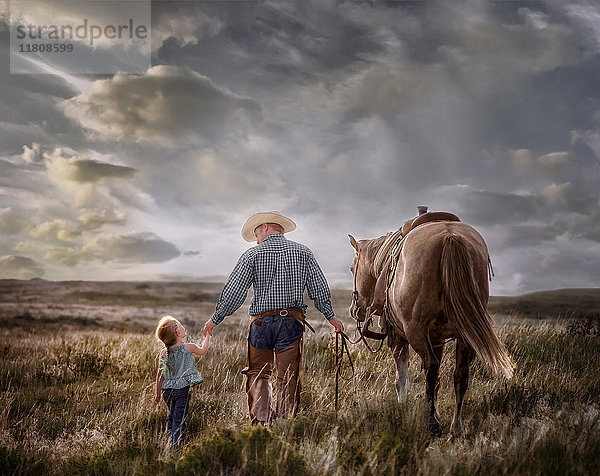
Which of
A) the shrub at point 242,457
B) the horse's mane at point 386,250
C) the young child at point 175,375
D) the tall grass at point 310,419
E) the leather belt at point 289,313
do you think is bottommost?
the tall grass at point 310,419

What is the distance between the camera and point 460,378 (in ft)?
17.1

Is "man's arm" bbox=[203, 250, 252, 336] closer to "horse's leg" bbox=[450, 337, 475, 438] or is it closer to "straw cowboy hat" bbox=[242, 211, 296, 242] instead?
"straw cowboy hat" bbox=[242, 211, 296, 242]

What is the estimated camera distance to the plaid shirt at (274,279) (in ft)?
18.0

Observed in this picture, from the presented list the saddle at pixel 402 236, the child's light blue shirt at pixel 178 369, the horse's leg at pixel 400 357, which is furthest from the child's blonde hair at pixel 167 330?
the horse's leg at pixel 400 357

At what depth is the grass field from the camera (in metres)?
3.81

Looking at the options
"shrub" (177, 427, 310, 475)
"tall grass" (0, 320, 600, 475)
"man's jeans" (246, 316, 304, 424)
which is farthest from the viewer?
"man's jeans" (246, 316, 304, 424)

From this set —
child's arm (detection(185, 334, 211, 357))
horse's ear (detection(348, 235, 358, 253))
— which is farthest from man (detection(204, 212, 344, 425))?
horse's ear (detection(348, 235, 358, 253))

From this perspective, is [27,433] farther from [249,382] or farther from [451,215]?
[451,215]

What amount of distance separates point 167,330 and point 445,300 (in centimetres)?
286

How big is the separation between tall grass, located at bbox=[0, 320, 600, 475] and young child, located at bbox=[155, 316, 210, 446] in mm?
227

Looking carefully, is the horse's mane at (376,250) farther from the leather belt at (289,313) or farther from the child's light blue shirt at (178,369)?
the child's light blue shirt at (178,369)

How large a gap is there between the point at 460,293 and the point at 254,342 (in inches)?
89.6

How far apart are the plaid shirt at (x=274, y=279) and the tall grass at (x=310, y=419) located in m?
1.24

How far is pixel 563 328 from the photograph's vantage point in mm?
11602
